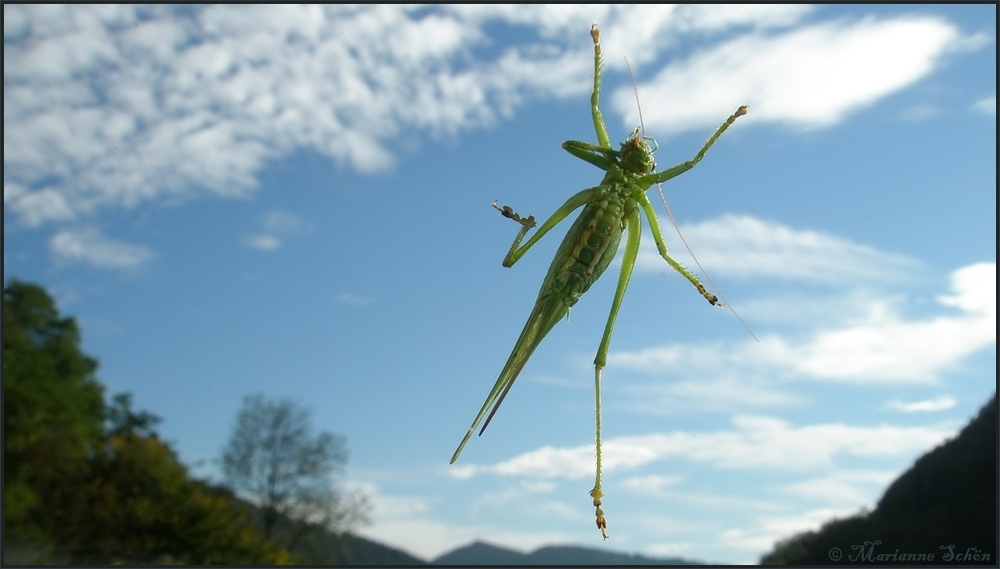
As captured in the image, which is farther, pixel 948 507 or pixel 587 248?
pixel 948 507

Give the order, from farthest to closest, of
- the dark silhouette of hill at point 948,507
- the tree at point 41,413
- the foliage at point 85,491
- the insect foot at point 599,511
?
the tree at point 41,413
the foliage at point 85,491
the dark silhouette of hill at point 948,507
the insect foot at point 599,511

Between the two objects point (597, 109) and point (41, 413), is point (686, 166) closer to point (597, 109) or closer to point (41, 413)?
point (597, 109)

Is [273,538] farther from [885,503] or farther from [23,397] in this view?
[885,503]

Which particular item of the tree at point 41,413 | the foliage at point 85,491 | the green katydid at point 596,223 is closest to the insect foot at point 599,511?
the green katydid at point 596,223

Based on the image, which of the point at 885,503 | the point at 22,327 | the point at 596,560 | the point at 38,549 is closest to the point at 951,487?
the point at 885,503

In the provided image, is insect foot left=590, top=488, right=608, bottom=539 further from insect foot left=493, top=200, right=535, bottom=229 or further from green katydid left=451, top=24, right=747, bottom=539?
insect foot left=493, top=200, right=535, bottom=229

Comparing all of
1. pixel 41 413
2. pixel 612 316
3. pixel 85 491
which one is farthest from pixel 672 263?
pixel 41 413

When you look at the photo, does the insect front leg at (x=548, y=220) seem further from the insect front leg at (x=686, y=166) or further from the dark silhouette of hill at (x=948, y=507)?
the dark silhouette of hill at (x=948, y=507)
